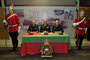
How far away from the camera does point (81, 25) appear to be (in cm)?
409

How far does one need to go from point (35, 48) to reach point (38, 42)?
24 centimetres

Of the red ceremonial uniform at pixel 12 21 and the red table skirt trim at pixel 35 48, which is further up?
the red ceremonial uniform at pixel 12 21

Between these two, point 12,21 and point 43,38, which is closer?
point 43,38

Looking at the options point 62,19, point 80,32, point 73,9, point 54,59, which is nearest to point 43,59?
point 54,59

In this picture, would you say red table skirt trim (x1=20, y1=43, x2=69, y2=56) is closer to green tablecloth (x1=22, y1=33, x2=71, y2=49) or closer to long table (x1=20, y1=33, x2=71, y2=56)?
long table (x1=20, y1=33, x2=71, y2=56)

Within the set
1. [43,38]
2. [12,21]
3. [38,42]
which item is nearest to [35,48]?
[38,42]

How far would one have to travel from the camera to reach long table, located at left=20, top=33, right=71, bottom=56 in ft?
11.6

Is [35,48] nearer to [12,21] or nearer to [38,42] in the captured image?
[38,42]

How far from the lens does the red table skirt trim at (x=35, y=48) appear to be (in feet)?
11.8

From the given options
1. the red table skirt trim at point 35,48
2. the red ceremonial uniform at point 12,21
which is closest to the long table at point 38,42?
the red table skirt trim at point 35,48

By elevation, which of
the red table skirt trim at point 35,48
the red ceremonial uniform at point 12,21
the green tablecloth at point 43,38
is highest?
the red ceremonial uniform at point 12,21

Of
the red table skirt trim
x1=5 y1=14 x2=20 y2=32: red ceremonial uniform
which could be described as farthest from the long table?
x1=5 y1=14 x2=20 y2=32: red ceremonial uniform

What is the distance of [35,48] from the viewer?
364 centimetres

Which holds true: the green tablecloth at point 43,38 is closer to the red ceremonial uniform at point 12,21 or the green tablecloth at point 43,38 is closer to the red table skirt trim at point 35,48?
the red table skirt trim at point 35,48
